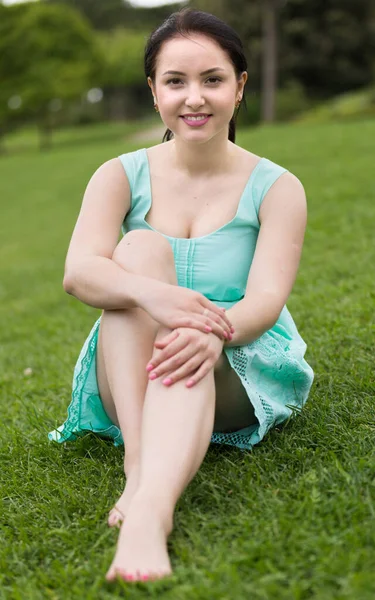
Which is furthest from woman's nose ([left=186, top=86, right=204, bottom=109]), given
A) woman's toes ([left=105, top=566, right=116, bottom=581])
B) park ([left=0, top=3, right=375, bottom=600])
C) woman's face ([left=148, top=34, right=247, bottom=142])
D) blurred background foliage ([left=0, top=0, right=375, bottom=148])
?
blurred background foliage ([left=0, top=0, right=375, bottom=148])

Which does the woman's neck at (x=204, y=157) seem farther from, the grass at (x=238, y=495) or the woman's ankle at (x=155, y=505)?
the woman's ankle at (x=155, y=505)

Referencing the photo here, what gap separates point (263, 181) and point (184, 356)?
2.49 ft

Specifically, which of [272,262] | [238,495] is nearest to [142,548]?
[238,495]

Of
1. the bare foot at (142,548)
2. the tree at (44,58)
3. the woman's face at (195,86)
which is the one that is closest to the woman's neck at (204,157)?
the woman's face at (195,86)

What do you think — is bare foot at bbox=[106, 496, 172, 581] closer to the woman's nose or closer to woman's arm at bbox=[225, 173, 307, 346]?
woman's arm at bbox=[225, 173, 307, 346]

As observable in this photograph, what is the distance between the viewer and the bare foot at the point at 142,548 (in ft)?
5.87

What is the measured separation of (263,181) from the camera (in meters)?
2.52

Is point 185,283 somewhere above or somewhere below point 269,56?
above

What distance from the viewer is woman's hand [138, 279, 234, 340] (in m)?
2.14

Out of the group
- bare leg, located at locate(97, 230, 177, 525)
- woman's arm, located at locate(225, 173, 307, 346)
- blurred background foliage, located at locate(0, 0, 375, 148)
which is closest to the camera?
bare leg, located at locate(97, 230, 177, 525)

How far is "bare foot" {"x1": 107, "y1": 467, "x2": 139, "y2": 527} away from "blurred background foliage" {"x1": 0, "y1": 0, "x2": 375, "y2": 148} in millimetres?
22050

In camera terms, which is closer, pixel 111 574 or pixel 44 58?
pixel 111 574

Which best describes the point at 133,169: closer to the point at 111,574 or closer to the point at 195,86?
the point at 195,86

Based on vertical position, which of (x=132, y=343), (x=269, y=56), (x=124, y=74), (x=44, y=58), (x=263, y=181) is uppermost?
(x=263, y=181)
